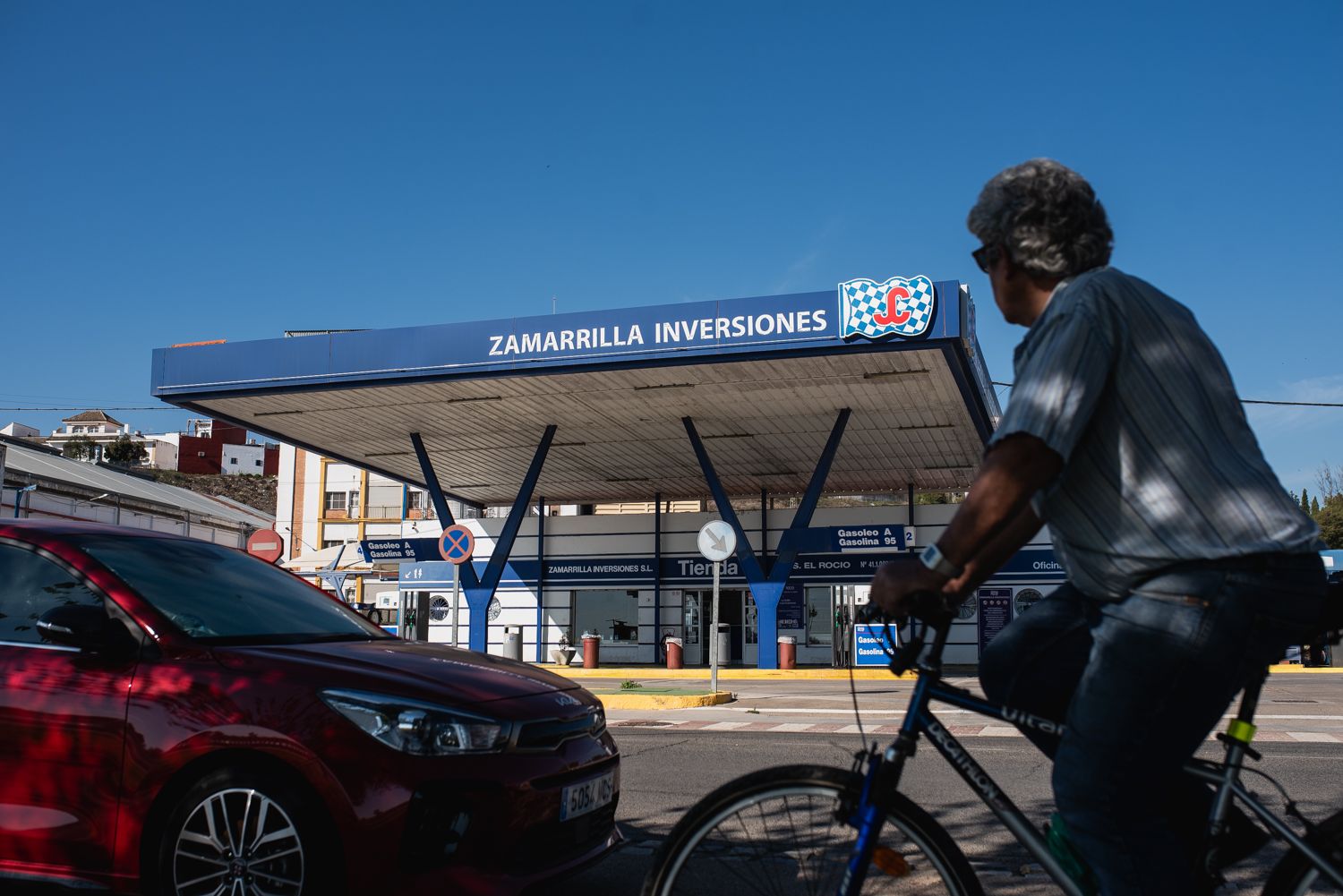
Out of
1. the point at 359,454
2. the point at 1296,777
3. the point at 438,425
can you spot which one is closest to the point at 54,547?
the point at 1296,777

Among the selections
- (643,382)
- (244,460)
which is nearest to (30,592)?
(643,382)

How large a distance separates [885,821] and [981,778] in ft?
0.80

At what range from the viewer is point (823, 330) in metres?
20.2

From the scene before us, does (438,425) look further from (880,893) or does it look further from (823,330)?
(880,893)

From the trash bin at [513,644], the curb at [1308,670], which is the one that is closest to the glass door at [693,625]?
the trash bin at [513,644]

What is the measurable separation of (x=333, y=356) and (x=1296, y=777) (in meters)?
20.1

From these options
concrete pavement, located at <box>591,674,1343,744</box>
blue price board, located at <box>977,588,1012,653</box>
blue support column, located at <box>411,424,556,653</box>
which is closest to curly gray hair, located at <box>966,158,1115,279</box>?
concrete pavement, located at <box>591,674,1343,744</box>

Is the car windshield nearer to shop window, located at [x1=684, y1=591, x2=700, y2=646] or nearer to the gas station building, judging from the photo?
the gas station building

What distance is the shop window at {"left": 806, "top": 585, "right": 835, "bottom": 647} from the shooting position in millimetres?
30172

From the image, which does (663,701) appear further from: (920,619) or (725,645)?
(725,645)

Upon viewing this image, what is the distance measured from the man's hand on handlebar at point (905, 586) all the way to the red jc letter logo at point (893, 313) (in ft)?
58.3

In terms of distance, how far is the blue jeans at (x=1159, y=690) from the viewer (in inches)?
78.3

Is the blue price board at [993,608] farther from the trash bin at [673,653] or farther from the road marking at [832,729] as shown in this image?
the road marking at [832,729]

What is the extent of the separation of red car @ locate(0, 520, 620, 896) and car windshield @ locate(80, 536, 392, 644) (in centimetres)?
2
